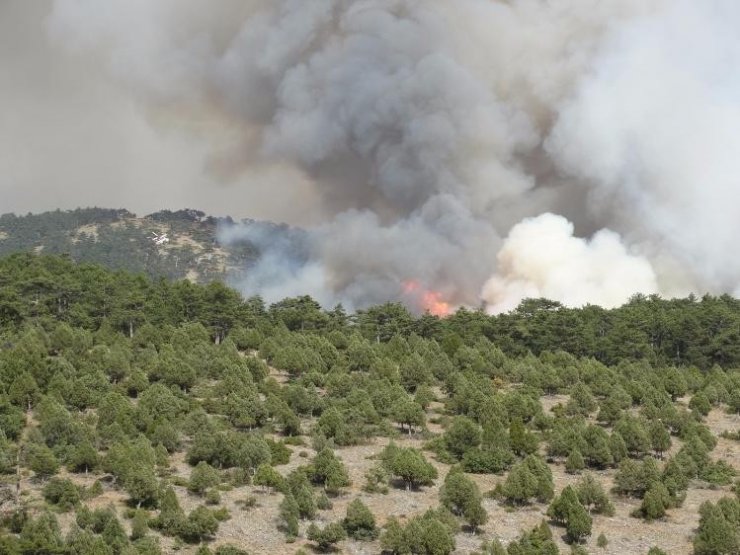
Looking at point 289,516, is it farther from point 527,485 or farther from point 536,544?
point 527,485

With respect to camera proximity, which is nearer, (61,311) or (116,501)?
(116,501)

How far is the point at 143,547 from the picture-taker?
4294cm

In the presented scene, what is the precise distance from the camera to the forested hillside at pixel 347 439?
48062 mm

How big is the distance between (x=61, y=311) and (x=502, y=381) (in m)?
48.9

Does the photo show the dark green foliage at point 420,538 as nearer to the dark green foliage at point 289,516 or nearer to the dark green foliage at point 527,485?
the dark green foliage at point 289,516

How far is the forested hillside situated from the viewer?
48.1 meters

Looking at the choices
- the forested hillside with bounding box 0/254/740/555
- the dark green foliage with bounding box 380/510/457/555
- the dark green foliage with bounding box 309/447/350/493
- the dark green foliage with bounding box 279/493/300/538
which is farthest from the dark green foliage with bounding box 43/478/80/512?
the dark green foliage with bounding box 380/510/457/555

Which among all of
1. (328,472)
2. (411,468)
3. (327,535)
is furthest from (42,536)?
(411,468)

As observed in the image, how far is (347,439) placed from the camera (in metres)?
62.9

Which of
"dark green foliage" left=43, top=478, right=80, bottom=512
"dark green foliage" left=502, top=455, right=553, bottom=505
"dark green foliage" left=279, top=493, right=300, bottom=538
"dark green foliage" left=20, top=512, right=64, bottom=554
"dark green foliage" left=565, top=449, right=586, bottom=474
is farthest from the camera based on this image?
"dark green foliage" left=565, top=449, right=586, bottom=474

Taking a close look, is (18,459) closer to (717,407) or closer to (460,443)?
(460,443)

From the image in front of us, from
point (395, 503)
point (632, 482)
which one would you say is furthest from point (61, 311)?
point (632, 482)

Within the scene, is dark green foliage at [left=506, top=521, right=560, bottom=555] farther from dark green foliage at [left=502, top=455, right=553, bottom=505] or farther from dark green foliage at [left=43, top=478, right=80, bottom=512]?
dark green foliage at [left=43, top=478, right=80, bottom=512]

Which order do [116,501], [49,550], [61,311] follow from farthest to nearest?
1. [61,311]
2. [116,501]
3. [49,550]
